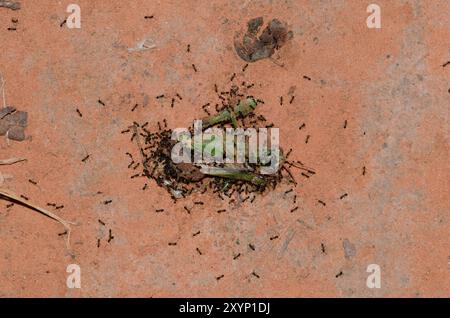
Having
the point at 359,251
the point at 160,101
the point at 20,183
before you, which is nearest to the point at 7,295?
the point at 20,183

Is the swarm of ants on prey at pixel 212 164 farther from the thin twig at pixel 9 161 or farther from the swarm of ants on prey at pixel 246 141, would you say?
the thin twig at pixel 9 161

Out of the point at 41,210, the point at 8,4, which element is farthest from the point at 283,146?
the point at 8,4

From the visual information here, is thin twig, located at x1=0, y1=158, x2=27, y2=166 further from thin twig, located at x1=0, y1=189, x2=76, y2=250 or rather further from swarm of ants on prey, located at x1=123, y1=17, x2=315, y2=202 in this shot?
swarm of ants on prey, located at x1=123, y1=17, x2=315, y2=202

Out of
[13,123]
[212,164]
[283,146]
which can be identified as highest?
[13,123]

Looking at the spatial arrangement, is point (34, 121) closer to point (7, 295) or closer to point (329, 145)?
point (7, 295)

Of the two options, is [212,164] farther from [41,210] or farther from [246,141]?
[41,210]

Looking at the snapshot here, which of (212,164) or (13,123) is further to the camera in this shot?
(13,123)

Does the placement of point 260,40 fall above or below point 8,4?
below

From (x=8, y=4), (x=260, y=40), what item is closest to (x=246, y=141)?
(x=260, y=40)
